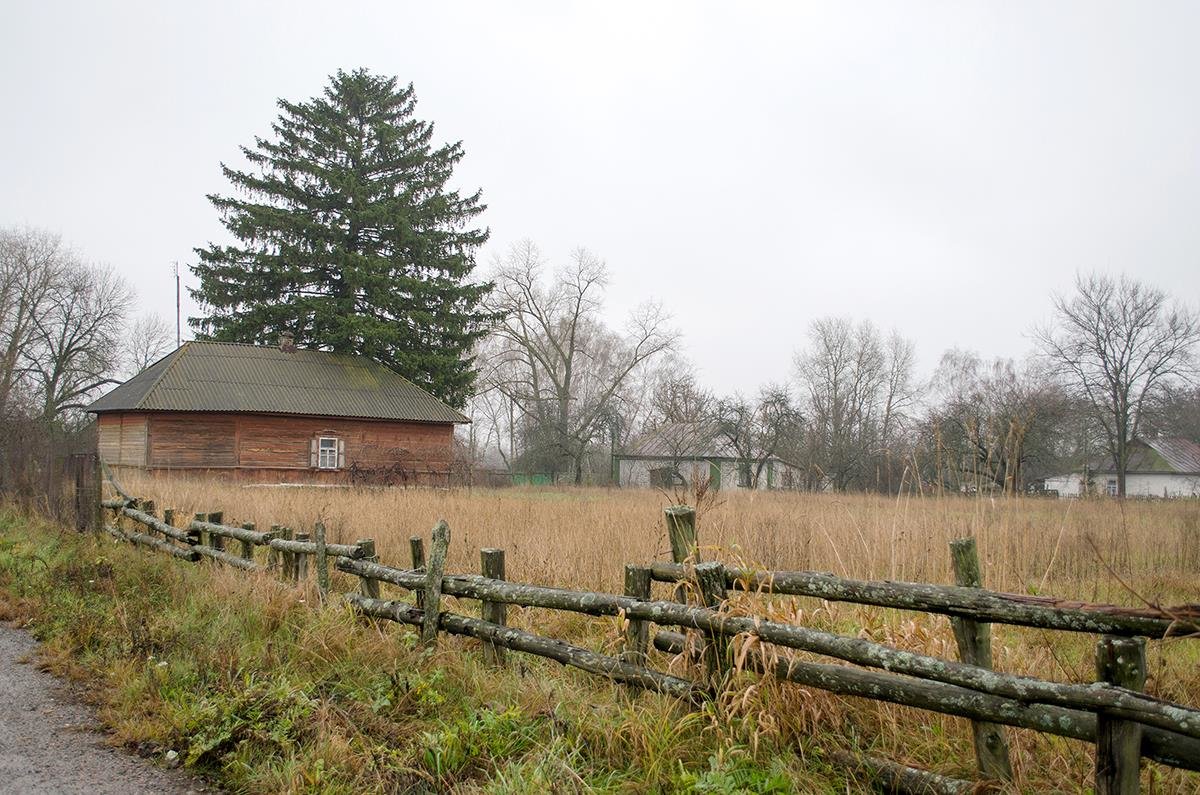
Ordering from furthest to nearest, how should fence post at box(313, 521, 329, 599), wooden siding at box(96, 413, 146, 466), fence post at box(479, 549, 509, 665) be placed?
wooden siding at box(96, 413, 146, 466) → fence post at box(313, 521, 329, 599) → fence post at box(479, 549, 509, 665)

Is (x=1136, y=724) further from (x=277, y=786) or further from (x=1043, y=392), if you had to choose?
(x=1043, y=392)

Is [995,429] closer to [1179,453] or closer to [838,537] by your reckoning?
[838,537]

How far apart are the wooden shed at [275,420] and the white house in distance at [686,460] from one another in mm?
9517

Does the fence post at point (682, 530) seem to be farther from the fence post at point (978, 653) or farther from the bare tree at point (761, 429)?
the bare tree at point (761, 429)

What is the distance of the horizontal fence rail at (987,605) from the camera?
266 centimetres

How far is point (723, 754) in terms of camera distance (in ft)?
11.5

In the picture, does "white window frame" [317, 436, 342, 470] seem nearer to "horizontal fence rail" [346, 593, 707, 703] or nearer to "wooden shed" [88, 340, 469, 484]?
"wooden shed" [88, 340, 469, 484]

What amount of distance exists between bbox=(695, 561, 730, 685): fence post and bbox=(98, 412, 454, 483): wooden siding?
26.4 m

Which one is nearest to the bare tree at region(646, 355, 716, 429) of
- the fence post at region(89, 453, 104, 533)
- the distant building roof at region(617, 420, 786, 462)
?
the distant building roof at region(617, 420, 786, 462)

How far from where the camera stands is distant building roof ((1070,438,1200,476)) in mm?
52781

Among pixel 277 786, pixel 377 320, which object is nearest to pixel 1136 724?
pixel 277 786

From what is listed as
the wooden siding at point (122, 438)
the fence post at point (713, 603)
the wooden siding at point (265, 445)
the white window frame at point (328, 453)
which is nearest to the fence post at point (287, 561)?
the fence post at point (713, 603)

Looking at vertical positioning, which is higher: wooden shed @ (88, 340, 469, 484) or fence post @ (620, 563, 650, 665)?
wooden shed @ (88, 340, 469, 484)

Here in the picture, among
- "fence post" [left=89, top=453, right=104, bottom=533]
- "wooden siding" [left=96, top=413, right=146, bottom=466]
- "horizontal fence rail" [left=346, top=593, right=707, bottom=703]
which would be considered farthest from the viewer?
"wooden siding" [left=96, top=413, right=146, bottom=466]
